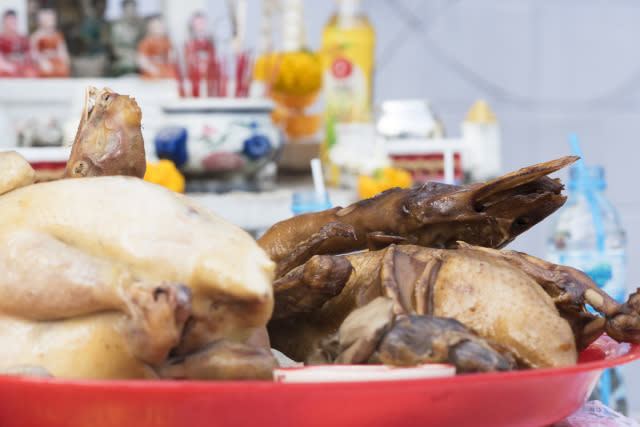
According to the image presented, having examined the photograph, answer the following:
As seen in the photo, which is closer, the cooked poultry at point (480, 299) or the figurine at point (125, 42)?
the cooked poultry at point (480, 299)

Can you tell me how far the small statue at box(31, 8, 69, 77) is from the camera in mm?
1826

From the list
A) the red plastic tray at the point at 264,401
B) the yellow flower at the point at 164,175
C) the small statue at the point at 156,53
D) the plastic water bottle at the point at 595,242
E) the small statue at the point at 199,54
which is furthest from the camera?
the small statue at the point at 156,53

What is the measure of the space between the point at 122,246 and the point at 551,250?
1.00 metres

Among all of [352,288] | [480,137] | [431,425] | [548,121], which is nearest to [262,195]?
[480,137]

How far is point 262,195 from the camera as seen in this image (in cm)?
149

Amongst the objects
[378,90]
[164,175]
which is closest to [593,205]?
[164,175]

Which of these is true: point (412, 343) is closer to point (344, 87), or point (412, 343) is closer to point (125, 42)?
point (344, 87)

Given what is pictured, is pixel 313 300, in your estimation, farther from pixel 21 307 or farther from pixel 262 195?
pixel 262 195

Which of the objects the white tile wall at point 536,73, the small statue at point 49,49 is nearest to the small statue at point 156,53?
the small statue at point 49,49

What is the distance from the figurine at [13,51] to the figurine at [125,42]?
20cm

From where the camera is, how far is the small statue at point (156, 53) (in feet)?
6.18

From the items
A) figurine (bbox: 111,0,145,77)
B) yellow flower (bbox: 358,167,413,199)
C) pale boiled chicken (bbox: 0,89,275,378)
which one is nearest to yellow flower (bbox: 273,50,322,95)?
figurine (bbox: 111,0,145,77)

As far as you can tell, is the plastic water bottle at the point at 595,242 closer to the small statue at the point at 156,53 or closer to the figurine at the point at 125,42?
the small statue at the point at 156,53

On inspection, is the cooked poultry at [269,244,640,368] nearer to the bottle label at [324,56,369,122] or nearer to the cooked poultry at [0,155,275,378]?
the cooked poultry at [0,155,275,378]
